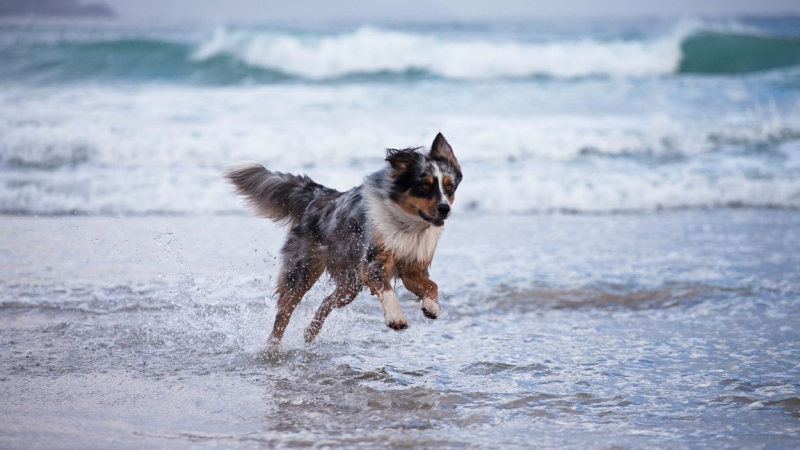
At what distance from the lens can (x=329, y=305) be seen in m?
5.86

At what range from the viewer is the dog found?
201 inches

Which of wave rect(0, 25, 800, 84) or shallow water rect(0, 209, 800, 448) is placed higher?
wave rect(0, 25, 800, 84)

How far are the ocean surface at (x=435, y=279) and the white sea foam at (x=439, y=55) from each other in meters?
4.23

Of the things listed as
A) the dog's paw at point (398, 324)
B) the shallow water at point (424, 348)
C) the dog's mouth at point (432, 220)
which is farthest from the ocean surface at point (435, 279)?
the dog's mouth at point (432, 220)

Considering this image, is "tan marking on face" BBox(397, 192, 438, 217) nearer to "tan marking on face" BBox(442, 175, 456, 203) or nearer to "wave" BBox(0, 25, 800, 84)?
"tan marking on face" BBox(442, 175, 456, 203)

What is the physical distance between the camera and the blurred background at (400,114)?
1155cm

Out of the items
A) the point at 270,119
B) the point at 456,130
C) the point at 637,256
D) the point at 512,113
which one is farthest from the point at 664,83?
the point at 637,256

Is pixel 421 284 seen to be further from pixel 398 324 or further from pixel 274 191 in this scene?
pixel 274 191

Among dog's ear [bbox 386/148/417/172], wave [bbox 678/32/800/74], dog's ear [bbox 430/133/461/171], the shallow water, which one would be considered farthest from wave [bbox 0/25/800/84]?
dog's ear [bbox 386/148/417/172]

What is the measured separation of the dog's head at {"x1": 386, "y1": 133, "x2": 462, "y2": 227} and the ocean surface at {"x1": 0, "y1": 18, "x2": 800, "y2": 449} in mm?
1031

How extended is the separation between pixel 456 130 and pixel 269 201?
31.3 ft

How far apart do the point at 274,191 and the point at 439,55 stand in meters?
20.3

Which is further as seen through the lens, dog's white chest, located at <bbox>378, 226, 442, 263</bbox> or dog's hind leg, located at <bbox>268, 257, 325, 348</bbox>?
dog's hind leg, located at <bbox>268, 257, 325, 348</bbox>

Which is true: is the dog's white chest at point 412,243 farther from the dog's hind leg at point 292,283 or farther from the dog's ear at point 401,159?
the dog's hind leg at point 292,283
